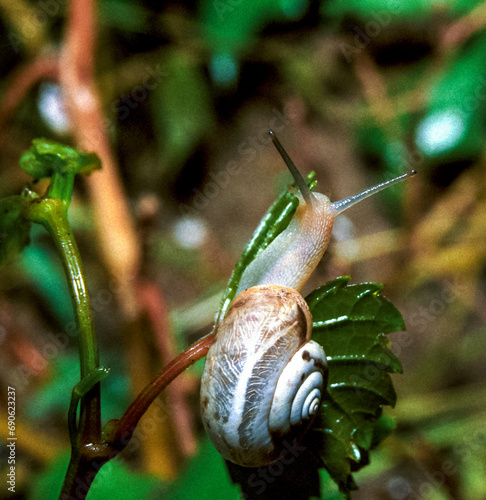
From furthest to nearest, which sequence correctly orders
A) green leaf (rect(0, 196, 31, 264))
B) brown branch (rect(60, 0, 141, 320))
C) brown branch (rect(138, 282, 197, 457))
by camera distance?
brown branch (rect(60, 0, 141, 320)), brown branch (rect(138, 282, 197, 457)), green leaf (rect(0, 196, 31, 264))

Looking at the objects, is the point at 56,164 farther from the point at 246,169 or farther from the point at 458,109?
the point at 458,109

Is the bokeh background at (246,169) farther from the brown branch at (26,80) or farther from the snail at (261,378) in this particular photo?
the snail at (261,378)

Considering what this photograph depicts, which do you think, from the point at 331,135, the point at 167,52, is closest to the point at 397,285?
the point at 331,135

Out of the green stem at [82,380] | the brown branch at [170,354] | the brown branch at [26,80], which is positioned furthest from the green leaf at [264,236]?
the brown branch at [26,80]

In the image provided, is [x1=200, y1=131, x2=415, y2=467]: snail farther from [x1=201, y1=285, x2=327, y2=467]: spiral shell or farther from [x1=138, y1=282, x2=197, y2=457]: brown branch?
[x1=138, y1=282, x2=197, y2=457]: brown branch

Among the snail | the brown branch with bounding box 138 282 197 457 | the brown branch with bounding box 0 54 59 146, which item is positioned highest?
the brown branch with bounding box 0 54 59 146

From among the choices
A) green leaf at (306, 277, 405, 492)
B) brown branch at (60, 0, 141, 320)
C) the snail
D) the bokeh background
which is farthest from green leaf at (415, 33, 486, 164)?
the snail
